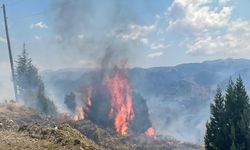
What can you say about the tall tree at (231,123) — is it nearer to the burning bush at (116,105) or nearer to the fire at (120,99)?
the burning bush at (116,105)

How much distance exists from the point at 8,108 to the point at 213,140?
1569 inches

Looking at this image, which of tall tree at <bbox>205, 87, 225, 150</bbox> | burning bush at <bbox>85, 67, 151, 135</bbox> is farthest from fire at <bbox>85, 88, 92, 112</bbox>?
tall tree at <bbox>205, 87, 225, 150</bbox>

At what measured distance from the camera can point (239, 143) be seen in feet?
117

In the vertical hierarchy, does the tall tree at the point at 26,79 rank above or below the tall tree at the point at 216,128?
above

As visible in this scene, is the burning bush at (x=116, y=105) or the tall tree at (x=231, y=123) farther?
the burning bush at (x=116, y=105)

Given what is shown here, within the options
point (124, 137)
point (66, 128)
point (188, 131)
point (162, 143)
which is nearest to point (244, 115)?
point (66, 128)

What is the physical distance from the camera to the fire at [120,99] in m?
74.6

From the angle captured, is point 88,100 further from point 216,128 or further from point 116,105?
point 216,128

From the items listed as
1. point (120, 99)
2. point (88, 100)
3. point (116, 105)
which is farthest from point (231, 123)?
point (88, 100)

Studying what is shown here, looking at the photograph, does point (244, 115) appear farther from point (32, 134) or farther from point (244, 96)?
point (32, 134)

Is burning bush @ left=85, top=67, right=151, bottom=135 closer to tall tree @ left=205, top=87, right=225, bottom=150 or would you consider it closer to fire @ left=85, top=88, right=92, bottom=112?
fire @ left=85, top=88, right=92, bottom=112

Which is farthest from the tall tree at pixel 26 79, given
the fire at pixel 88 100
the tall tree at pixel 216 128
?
the tall tree at pixel 216 128

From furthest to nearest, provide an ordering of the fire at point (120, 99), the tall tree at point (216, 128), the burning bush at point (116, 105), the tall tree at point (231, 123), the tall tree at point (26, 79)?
the tall tree at point (26, 79)
the fire at point (120, 99)
the burning bush at point (116, 105)
the tall tree at point (216, 128)
the tall tree at point (231, 123)

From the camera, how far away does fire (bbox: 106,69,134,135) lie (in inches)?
2938
